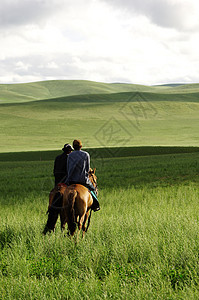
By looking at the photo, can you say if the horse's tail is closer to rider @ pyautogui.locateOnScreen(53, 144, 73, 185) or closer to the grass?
the grass

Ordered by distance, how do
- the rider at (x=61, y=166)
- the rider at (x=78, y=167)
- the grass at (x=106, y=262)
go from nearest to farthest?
the grass at (x=106, y=262), the rider at (x=78, y=167), the rider at (x=61, y=166)

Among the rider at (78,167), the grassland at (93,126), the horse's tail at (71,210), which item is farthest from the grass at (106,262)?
the grassland at (93,126)

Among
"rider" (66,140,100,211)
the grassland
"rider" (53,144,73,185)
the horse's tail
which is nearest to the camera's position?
the horse's tail

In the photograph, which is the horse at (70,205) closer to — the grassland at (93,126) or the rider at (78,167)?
the rider at (78,167)

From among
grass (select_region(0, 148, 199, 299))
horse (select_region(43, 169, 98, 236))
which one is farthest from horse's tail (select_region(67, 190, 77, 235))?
grass (select_region(0, 148, 199, 299))

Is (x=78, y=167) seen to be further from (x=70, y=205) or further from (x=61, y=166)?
(x=70, y=205)

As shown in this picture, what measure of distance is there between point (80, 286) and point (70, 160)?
3.03m

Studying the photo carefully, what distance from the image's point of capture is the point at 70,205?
21.6 ft

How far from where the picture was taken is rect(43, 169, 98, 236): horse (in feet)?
21.6

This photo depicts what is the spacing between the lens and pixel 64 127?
69.2m

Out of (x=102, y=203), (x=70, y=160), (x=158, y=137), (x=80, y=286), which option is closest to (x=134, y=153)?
(x=158, y=137)

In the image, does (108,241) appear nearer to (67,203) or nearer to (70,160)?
(67,203)

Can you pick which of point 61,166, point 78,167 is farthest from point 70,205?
point 61,166

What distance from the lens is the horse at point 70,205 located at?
659 cm
